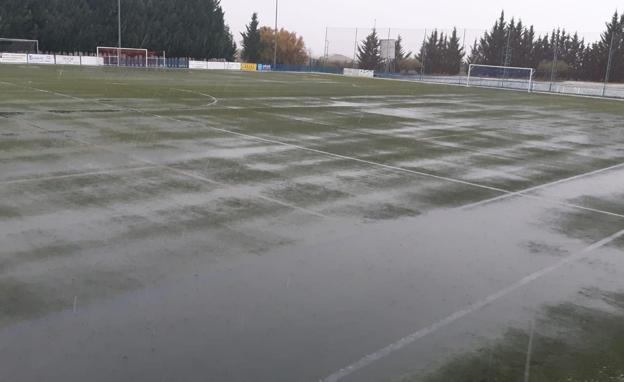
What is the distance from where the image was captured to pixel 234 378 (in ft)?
17.9

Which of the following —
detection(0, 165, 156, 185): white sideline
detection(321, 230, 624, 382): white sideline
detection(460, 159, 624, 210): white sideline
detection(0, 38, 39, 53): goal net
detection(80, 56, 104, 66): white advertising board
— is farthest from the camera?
detection(0, 38, 39, 53): goal net

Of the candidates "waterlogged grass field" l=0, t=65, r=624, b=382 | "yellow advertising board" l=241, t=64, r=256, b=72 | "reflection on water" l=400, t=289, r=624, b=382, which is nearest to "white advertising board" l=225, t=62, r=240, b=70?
"yellow advertising board" l=241, t=64, r=256, b=72

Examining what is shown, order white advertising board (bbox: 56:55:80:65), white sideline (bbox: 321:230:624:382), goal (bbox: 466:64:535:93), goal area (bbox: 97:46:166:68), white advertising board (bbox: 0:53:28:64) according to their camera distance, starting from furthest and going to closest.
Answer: goal area (bbox: 97:46:166:68), white advertising board (bbox: 56:55:80:65), goal (bbox: 466:64:535:93), white advertising board (bbox: 0:53:28:64), white sideline (bbox: 321:230:624:382)

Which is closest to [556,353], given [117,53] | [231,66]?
[231,66]

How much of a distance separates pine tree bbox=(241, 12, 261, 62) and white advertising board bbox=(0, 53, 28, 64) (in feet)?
177

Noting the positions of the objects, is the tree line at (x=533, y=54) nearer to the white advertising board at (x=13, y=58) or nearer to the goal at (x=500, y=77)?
the goal at (x=500, y=77)

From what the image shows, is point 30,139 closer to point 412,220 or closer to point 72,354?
point 412,220

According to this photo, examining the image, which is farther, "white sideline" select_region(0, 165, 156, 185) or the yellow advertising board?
the yellow advertising board

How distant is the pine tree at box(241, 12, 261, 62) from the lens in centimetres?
11594

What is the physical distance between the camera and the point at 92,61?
7431 cm

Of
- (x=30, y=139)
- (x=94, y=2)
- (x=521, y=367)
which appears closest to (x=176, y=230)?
(x=521, y=367)

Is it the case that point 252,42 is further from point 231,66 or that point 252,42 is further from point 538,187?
point 538,187

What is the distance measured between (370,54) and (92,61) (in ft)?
196

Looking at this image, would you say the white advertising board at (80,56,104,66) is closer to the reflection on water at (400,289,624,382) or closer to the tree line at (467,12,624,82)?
the tree line at (467,12,624,82)
